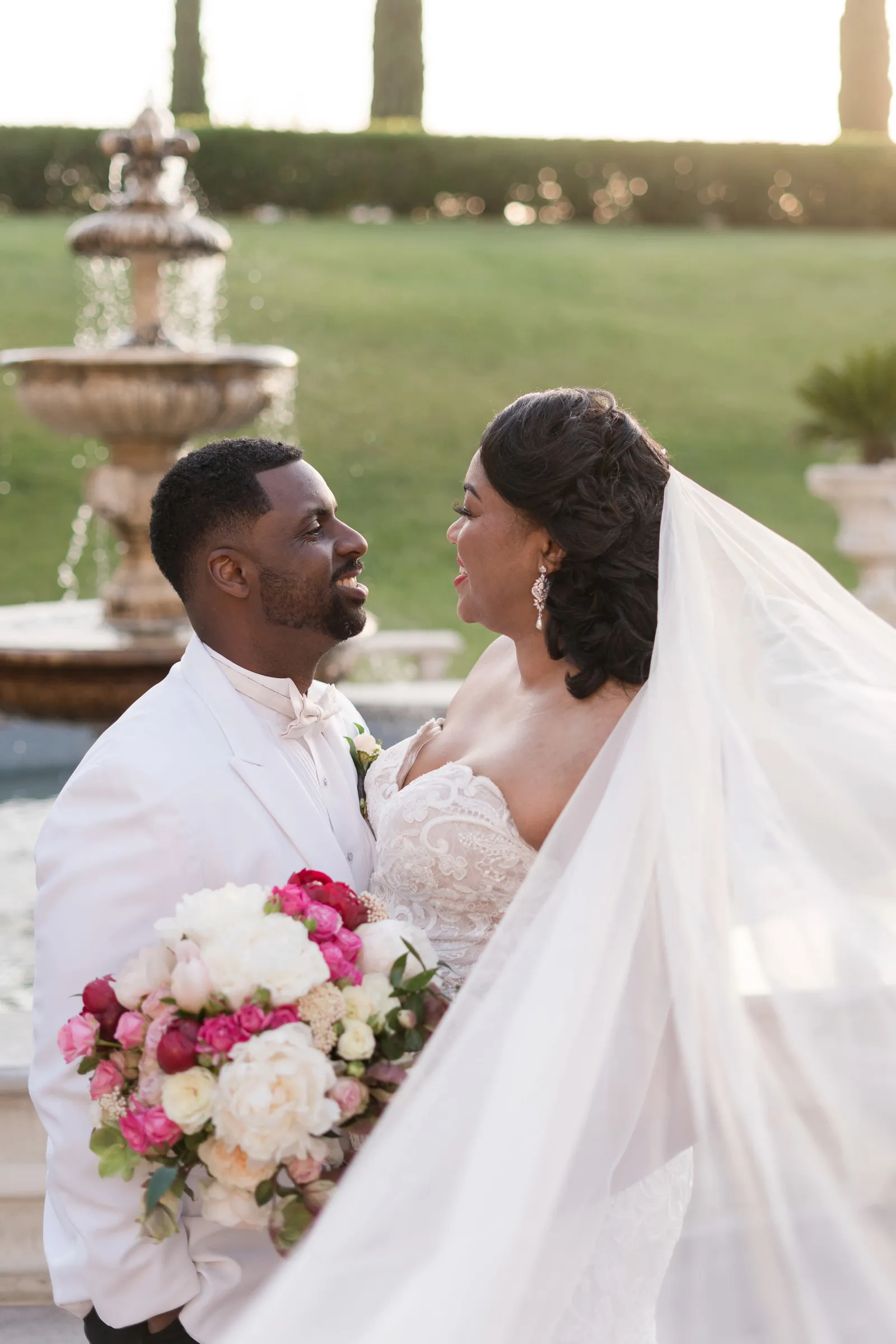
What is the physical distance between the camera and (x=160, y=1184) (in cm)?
231

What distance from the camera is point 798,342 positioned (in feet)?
79.3

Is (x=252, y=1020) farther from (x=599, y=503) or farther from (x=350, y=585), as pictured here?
(x=599, y=503)

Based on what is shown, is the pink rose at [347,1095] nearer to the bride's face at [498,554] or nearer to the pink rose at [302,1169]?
the pink rose at [302,1169]

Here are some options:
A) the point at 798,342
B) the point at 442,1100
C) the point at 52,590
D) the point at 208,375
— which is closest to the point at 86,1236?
the point at 442,1100

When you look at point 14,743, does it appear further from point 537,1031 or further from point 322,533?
point 537,1031

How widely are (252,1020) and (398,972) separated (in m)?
0.28

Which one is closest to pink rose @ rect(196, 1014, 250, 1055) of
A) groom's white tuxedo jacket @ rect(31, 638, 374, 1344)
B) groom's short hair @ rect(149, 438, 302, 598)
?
groom's white tuxedo jacket @ rect(31, 638, 374, 1344)

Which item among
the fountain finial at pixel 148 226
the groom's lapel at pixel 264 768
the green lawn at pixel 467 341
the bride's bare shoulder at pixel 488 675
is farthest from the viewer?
the green lawn at pixel 467 341

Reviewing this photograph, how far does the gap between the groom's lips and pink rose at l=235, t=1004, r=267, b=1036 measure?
951 millimetres

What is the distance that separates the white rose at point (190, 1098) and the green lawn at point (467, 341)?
14.8m

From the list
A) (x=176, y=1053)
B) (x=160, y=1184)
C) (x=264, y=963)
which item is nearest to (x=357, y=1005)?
(x=264, y=963)

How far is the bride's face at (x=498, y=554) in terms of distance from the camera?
3.07 metres

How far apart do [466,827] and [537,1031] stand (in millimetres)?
658

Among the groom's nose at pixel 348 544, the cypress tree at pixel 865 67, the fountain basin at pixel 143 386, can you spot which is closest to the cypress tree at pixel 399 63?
the cypress tree at pixel 865 67
